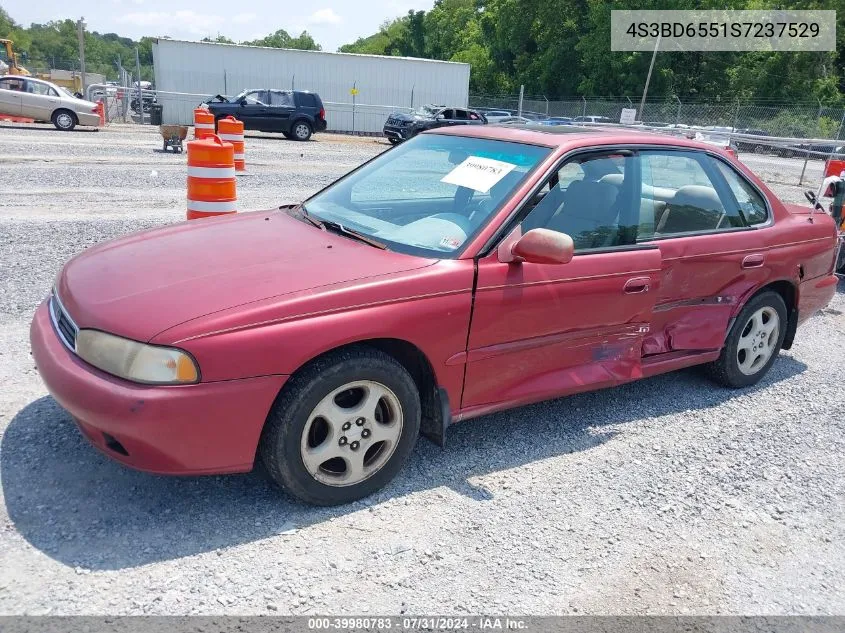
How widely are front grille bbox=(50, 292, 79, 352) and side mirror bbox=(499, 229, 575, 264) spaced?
1.97 m

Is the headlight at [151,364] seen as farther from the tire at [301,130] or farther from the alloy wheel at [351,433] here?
the tire at [301,130]

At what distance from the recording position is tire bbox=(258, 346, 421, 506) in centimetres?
285

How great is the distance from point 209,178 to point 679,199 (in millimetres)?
3927

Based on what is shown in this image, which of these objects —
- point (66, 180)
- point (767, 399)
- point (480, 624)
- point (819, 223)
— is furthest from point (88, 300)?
point (66, 180)

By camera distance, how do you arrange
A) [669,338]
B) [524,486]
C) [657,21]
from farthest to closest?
[657,21] < [669,338] < [524,486]

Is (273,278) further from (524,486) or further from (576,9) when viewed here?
(576,9)

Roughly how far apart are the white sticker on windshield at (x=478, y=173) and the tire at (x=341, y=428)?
1.17 metres

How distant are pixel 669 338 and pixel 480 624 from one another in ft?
7.83

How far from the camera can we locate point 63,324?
10.0ft

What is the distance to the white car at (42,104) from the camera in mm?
19828

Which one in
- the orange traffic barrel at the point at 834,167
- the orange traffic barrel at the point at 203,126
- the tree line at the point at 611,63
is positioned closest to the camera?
the orange traffic barrel at the point at 834,167

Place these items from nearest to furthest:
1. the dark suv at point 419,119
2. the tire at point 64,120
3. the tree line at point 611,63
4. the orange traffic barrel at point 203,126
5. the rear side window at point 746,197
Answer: the rear side window at point 746,197
the orange traffic barrel at point 203,126
the tire at point 64,120
the dark suv at point 419,119
the tree line at point 611,63

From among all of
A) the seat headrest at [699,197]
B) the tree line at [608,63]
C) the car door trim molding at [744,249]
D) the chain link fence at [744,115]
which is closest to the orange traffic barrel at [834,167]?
the car door trim molding at [744,249]

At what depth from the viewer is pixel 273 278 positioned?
9.78 feet
